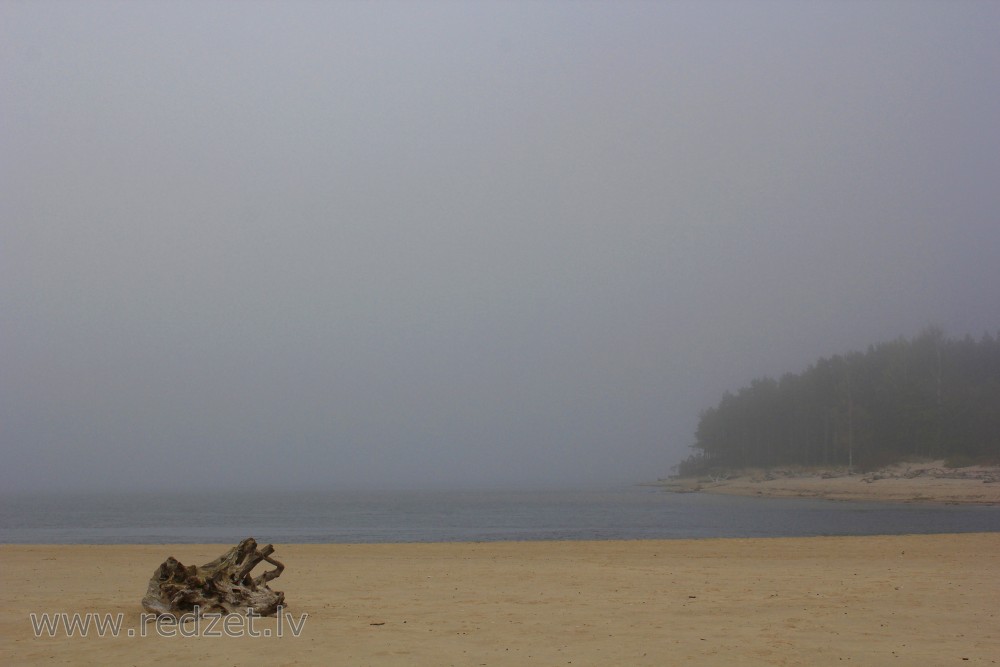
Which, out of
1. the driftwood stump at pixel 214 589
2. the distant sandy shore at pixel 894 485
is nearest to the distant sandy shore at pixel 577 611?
the driftwood stump at pixel 214 589

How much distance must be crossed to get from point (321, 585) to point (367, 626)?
18.5 ft

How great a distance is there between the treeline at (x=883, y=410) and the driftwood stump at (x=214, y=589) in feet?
331

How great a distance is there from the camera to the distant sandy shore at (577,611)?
28.7 ft

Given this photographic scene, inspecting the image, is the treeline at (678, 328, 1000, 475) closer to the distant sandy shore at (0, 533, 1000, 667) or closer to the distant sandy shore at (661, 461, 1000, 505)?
the distant sandy shore at (661, 461, 1000, 505)

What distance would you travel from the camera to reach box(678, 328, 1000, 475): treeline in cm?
9662

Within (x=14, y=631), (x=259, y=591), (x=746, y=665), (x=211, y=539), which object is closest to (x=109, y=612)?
(x=14, y=631)

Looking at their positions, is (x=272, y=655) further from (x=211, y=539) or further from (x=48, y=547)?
(x=211, y=539)

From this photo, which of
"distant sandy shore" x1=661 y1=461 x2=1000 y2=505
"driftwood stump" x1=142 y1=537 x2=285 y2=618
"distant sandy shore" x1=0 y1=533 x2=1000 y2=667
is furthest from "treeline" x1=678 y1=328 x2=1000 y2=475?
"driftwood stump" x1=142 y1=537 x2=285 y2=618

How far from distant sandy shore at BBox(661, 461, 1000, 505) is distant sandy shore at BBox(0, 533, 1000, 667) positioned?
187 ft

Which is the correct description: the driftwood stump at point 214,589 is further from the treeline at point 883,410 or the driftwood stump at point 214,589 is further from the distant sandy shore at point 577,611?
the treeline at point 883,410

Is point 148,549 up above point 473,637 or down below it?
below

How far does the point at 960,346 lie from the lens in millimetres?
114625

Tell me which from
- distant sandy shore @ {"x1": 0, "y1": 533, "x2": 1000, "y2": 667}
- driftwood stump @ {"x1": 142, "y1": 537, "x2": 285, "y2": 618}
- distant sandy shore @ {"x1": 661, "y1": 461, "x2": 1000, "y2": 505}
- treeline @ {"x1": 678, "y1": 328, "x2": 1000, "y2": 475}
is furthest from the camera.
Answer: treeline @ {"x1": 678, "y1": 328, "x2": 1000, "y2": 475}

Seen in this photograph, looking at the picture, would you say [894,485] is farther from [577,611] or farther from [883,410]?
[577,611]
